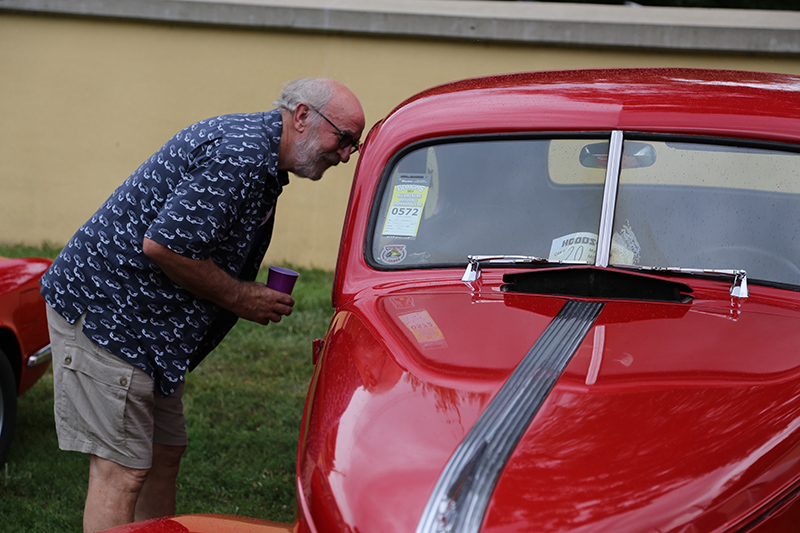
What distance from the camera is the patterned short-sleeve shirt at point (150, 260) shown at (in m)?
2.72

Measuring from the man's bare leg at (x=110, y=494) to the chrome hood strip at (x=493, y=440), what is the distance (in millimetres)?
1646

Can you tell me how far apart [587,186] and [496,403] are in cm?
104

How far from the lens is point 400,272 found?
8.85 ft

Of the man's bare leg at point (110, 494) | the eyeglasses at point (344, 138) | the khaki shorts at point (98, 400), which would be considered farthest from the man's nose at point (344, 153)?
the man's bare leg at point (110, 494)

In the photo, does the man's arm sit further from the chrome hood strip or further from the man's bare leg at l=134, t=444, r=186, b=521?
the chrome hood strip

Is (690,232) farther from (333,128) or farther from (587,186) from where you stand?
(333,128)

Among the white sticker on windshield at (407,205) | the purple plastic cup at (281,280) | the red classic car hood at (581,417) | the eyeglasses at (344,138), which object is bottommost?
the red classic car hood at (581,417)

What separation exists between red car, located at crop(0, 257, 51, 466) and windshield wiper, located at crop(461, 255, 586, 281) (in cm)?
266

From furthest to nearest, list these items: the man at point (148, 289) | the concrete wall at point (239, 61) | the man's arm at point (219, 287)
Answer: the concrete wall at point (239, 61), the man at point (148, 289), the man's arm at point (219, 287)

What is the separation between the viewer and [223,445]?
4789 millimetres

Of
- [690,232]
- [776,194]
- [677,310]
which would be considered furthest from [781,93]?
[677,310]

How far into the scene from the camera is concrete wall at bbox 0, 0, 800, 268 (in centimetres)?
779

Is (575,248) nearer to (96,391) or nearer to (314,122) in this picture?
(314,122)

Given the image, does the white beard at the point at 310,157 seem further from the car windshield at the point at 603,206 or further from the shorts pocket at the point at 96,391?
the shorts pocket at the point at 96,391
